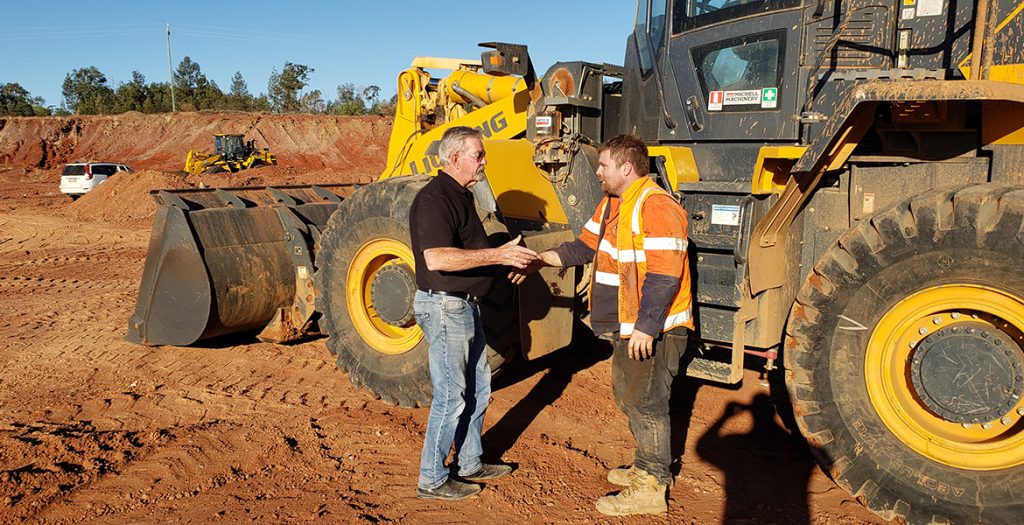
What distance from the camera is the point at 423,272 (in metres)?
3.63

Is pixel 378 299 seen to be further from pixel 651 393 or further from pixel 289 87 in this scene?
pixel 289 87

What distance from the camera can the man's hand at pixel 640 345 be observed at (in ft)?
10.9

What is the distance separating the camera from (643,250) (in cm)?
337

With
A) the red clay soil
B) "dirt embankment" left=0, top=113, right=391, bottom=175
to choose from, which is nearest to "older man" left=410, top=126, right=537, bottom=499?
the red clay soil

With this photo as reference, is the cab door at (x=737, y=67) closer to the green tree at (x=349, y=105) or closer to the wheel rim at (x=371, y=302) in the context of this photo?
the wheel rim at (x=371, y=302)

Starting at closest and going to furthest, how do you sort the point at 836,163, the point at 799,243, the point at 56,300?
the point at 836,163 < the point at 799,243 < the point at 56,300

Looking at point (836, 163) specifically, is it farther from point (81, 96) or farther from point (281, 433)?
point (81, 96)

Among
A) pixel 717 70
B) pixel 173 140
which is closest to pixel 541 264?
pixel 717 70

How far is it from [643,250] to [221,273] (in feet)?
12.7

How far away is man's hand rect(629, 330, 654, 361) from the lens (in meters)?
3.32

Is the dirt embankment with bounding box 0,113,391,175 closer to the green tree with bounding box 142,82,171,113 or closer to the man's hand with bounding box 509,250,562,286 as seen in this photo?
the green tree with bounding box 142,82,171,113

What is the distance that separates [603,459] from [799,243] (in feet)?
5.55

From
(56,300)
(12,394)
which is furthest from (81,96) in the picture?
(12,394)

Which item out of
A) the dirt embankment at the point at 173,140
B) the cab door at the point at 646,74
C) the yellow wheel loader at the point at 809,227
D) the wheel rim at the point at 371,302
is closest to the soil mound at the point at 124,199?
the dirt embankment at the point at 173,140
